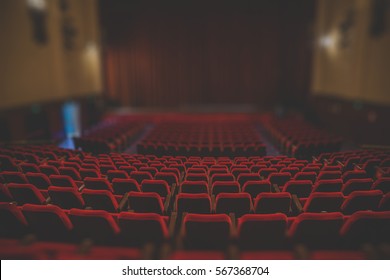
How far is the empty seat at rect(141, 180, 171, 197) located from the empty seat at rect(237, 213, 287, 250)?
5.33 ft

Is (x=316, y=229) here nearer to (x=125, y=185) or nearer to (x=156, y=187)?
(x=156, y=187)

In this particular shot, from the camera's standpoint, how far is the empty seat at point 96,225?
7.80 feet

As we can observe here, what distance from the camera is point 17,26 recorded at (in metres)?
9.41

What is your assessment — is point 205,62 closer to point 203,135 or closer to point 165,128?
point 165,128

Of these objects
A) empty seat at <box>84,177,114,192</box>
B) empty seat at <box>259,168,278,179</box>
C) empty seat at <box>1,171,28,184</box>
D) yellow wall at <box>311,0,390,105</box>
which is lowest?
empty seat at <box>259,168,278,179</box>

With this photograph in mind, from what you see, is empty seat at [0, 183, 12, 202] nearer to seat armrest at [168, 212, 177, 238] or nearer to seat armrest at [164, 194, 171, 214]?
seat armrest at [164, 194, 171, 214]

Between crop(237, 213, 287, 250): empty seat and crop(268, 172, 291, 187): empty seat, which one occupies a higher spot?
crop(237, 213, 287, 250): empty seat

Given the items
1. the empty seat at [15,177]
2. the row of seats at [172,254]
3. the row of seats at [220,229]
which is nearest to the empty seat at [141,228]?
the row of seats at [220,229]

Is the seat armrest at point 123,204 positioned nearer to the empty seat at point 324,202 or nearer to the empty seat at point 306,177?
the empty seat at point 324,202

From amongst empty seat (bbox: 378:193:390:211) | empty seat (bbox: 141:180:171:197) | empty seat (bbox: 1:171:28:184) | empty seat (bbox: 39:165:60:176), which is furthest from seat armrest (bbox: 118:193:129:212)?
empty seat (bbox: 378:193:390:211)

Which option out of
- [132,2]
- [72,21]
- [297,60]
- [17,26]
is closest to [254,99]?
[297,60]

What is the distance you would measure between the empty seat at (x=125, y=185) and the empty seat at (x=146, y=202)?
602 millimetres

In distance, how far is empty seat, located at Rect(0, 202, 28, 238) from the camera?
244 cm
